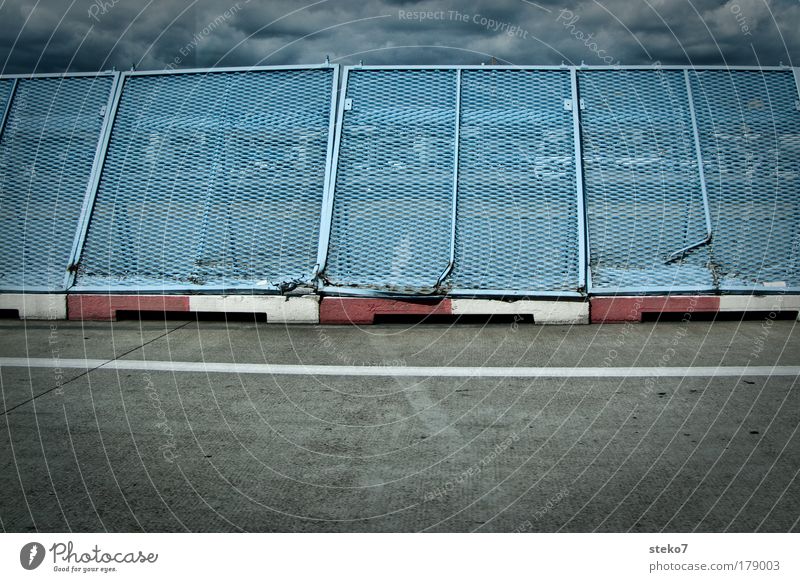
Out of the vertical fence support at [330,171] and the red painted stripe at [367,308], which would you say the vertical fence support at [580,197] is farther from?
the vertical fence support at [330,171]

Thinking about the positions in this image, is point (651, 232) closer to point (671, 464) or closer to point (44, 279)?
point (671, 464)

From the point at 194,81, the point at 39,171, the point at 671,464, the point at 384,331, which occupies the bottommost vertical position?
the point at 671,464

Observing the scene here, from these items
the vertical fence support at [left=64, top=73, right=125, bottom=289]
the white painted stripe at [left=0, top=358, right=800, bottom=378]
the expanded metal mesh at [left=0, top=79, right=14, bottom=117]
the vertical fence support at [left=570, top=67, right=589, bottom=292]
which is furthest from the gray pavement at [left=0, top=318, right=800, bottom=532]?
the expanded metal mesh at [left=0, top=79, right=14, bottom=117]

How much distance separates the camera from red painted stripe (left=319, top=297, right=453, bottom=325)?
25.6 feet

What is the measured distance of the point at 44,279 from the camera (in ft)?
27.4

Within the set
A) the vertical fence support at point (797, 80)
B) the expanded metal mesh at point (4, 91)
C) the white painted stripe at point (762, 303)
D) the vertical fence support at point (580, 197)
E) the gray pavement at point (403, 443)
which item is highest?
the expanded metal mesh at point (4, 91)

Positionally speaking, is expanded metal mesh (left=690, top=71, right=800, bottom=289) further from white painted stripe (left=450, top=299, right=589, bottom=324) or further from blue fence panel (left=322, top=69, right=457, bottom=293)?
blue fence panel (left=322, top=69, right=457, bottom=293)

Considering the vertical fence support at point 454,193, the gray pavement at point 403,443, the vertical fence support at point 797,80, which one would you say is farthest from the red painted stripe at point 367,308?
the vertical fence support at point 797,80

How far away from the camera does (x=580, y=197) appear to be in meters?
8.01

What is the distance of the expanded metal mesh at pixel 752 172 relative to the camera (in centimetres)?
792

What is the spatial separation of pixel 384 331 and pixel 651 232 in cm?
313

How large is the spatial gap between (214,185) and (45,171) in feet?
7.11

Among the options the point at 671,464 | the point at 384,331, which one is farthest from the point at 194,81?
the point at 671,464

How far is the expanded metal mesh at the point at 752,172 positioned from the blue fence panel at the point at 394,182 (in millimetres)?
2936
